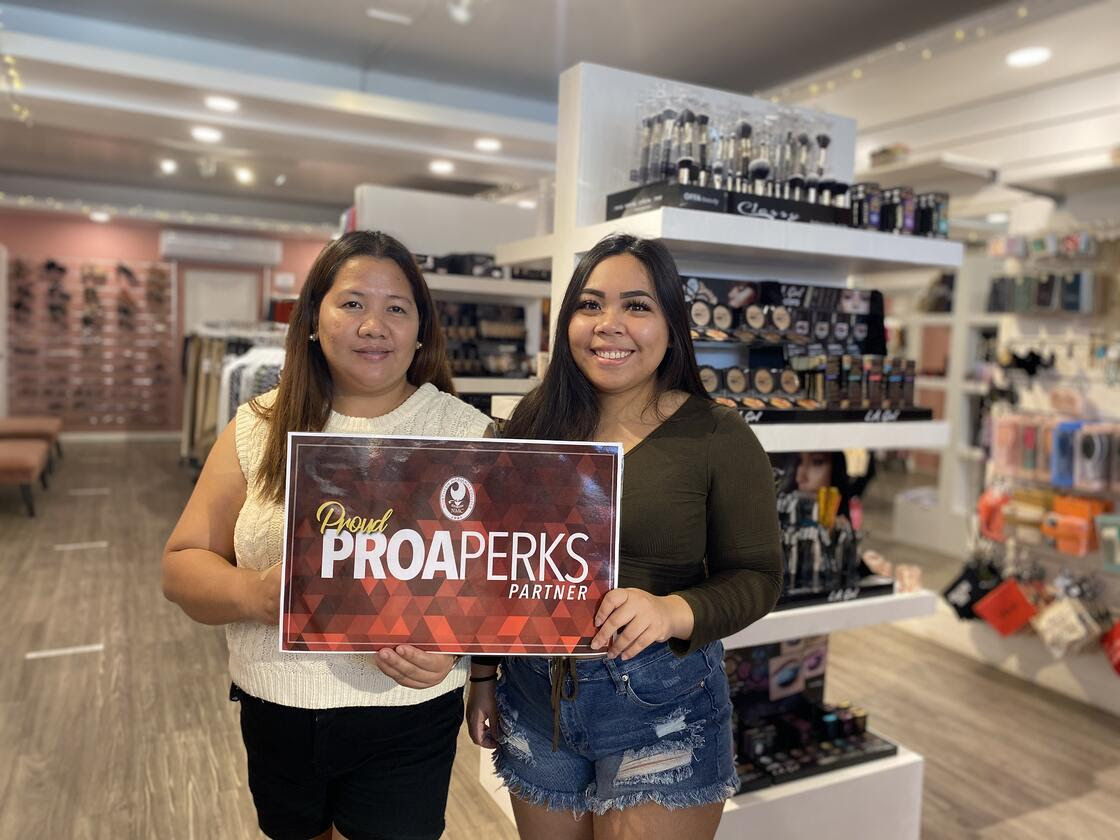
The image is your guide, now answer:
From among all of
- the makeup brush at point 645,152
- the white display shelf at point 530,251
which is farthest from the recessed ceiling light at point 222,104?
the makeup brush at point 645,152

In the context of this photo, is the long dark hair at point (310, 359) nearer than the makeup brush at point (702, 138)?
Yes

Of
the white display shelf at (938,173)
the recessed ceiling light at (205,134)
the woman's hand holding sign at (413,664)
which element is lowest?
the woman's hand holding sign at (413,664)

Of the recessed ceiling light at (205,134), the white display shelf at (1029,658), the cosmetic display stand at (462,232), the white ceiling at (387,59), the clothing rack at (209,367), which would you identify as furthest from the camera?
the clothing rack at (209,367)

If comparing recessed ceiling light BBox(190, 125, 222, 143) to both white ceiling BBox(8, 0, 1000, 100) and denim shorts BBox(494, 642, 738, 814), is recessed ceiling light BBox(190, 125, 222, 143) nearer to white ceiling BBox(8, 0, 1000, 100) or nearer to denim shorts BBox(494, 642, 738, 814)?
white ceiling BBox(8, 0, 1000, 100)

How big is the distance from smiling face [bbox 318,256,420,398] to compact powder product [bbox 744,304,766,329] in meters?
1.28

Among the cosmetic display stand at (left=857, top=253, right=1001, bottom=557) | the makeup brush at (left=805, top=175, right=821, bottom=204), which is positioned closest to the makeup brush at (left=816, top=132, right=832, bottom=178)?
the makeup brush at (left=805, top=175, right=821, bottom=204)

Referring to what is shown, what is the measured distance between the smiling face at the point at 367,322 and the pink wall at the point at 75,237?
9.76m

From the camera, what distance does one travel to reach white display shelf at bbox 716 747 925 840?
2.14 metres

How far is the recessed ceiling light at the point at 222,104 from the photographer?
202 inches

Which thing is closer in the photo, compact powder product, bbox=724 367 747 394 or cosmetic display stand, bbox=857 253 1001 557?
compact powder product, bbox=724 367 747 394

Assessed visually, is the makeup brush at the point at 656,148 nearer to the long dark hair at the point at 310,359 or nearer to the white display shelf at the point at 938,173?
the long dark hair at the point at 310,359

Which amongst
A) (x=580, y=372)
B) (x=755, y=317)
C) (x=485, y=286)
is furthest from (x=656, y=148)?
(x=485, y=286)

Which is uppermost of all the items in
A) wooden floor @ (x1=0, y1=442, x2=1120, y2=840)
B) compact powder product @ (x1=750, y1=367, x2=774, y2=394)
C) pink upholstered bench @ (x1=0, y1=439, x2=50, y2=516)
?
compact powder product @ (x1=750, y1=367, x2=774, y2=394)

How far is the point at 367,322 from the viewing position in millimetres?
1198
